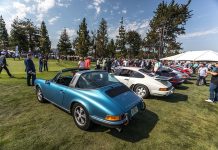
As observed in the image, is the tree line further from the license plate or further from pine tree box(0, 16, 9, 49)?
the license plate

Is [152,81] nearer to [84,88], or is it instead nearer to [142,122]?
[142,122]

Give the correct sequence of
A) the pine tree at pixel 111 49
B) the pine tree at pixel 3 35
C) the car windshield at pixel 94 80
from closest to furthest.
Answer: the car windshield at pixel 94 80 → the pine tree at pixel 3 35 → the pine tree at pixel 111 49

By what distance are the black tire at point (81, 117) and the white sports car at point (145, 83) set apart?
3.95m

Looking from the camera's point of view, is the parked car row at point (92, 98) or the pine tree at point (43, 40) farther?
the pine tree at point (43, 40)

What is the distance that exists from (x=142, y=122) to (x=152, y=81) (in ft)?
9.19

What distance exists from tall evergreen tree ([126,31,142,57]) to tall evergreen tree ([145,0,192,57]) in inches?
695

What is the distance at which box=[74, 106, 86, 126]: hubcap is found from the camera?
4.02 m

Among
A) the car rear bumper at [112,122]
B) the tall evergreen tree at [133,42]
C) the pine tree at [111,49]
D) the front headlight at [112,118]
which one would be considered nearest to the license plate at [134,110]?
the car rear bumper at [112,122]

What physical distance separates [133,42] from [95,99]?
200ft

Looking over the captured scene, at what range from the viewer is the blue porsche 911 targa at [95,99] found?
137 inches

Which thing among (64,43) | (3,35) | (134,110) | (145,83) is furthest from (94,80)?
(3,35)

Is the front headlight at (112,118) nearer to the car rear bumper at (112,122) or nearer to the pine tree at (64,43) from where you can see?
the car rear bumper at (112,122)

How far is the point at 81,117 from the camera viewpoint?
408 cm

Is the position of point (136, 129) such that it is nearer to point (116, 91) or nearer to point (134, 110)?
point (134, 110)
